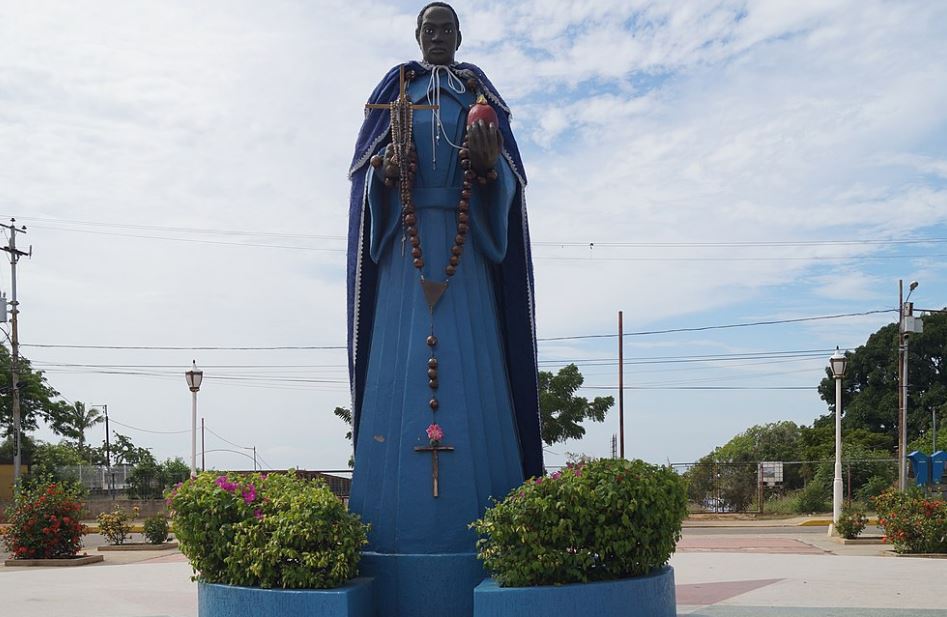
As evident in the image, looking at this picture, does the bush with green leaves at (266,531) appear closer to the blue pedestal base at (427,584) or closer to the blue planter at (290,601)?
the blue planter at (290,601)

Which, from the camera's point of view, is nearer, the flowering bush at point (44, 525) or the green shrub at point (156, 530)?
the flowering bush at point (44, 525)

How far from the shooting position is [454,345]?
7543mm

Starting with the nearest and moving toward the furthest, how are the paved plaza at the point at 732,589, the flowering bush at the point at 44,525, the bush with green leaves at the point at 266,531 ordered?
the bush with green leaves at the point at 266,531 < the paved plaza at the point at 732,589 < the flowering bush at the point at 44,525

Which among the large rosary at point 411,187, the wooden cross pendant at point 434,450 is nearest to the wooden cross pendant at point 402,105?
the large rosary at point 411,187

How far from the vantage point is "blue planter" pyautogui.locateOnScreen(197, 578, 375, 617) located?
6414 millimetres

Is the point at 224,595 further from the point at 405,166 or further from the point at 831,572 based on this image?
the point at 831,572

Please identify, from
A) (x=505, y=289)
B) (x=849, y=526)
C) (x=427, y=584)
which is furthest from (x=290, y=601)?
(x=849, y=526)

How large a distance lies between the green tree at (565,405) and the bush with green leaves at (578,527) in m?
23.1

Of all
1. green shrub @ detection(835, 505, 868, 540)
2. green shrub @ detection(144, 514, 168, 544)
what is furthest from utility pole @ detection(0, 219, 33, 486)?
green shrub @ detection(835, 505, 868, 540)

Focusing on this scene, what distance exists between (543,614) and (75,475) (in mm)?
36672

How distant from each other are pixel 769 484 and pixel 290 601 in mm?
28742

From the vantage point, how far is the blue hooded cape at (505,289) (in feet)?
26.6

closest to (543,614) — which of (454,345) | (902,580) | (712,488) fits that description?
(454,345)

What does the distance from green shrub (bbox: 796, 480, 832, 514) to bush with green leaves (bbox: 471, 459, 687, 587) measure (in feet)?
88.1
